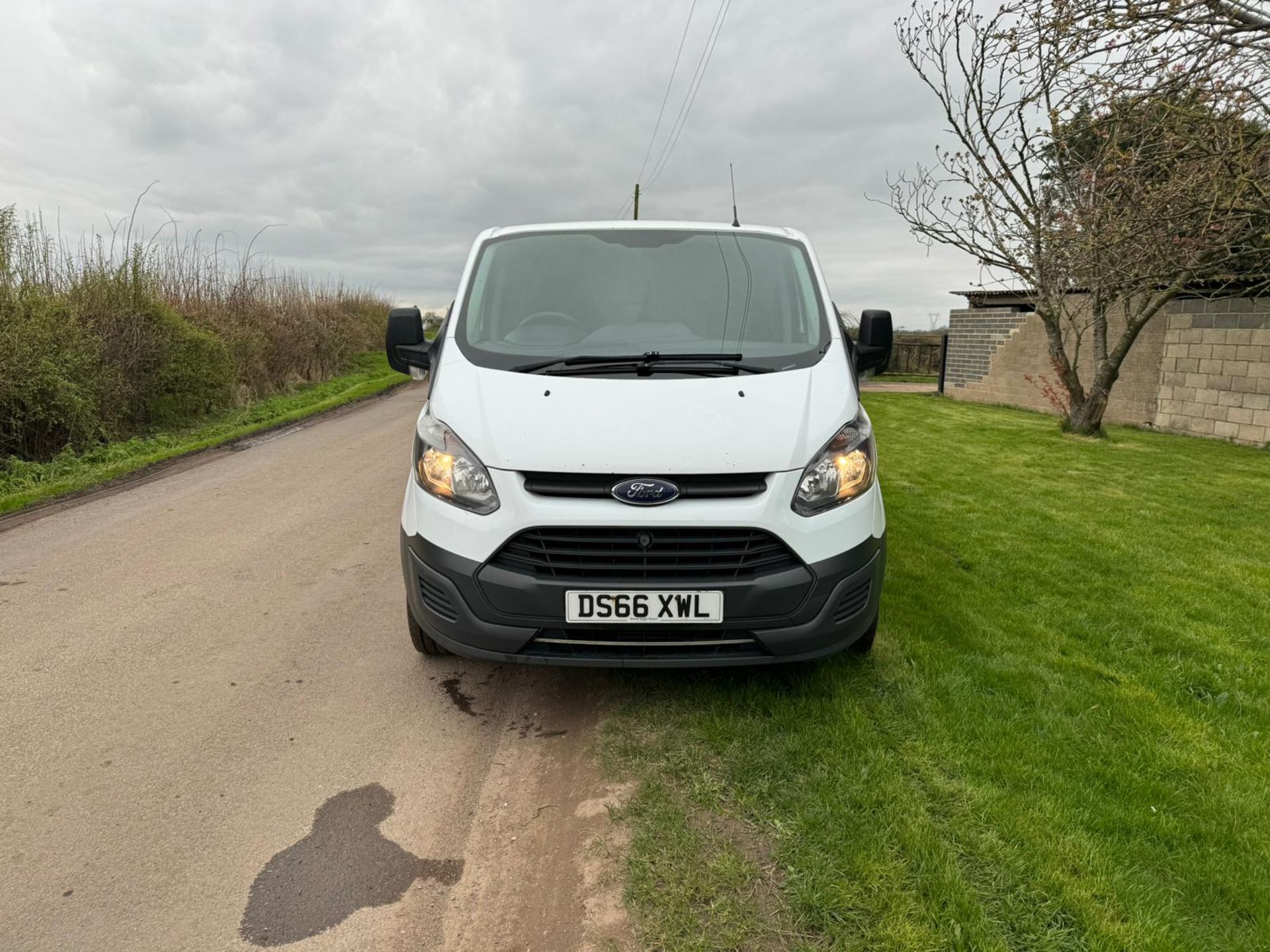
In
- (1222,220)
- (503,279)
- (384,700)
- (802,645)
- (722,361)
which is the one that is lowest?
(384,700)

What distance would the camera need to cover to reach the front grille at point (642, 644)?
282 centimetres

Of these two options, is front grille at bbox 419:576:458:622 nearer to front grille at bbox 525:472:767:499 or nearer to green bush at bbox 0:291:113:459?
front grille at bbox 525:472:767:499

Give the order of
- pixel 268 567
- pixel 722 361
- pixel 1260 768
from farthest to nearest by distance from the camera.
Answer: pixel 268 567 → pixel 722 361 → pixel 1260 768

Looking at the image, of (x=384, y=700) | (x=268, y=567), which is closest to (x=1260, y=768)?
(x=384, y=700)

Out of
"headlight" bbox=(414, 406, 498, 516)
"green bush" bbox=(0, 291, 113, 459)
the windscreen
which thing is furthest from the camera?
"green bush" bbox=(0, 291, 113, 459)

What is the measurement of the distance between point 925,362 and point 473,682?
29.5m

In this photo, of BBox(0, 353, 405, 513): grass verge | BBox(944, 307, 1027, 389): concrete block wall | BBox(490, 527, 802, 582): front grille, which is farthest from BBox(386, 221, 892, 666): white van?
BBox(944, 307, 1027, 389): concrete block wall

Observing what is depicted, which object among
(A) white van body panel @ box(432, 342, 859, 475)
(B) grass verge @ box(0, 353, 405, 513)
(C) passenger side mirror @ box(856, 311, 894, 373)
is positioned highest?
(C) passenger side mirror @ box(856, 311, 894, 373)

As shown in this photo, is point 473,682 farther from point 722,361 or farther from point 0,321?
point 0,321

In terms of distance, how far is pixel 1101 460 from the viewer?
32.2ft

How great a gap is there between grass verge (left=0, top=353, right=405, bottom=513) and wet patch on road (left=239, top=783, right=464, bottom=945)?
633 centimetres

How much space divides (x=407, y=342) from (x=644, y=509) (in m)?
1.97

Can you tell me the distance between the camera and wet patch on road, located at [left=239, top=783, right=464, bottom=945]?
2.08 metres

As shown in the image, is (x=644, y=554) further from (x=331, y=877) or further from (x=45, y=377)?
(x=45, y=377)
